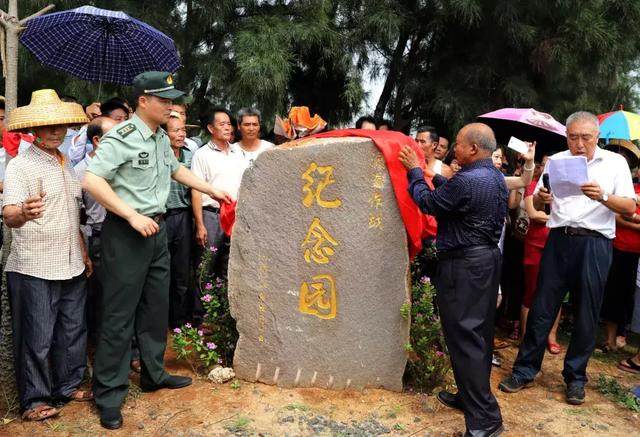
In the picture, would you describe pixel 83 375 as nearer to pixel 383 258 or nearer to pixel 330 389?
pixel 330 389

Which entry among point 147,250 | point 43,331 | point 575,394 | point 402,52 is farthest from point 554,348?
point 402,52

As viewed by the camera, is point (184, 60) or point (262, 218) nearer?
point (262, 218)

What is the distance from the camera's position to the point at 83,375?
3635mm

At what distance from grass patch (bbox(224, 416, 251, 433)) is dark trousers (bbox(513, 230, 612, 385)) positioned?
1905 mm

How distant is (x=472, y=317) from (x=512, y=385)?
41.4 inches

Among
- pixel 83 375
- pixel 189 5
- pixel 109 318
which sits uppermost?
pixel 189 5

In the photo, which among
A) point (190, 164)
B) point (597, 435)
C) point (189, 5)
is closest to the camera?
point (597, 435)

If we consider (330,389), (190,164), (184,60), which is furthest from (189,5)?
(330,389)

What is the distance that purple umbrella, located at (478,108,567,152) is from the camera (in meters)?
4.81

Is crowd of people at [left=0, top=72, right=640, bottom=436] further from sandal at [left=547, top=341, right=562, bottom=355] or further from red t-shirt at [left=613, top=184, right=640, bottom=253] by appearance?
red t-shirt at [left=613, top=184, right=640, bottom=253]

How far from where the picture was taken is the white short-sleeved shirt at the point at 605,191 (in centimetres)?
372

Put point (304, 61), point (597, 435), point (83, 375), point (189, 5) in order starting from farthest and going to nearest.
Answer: point (304, 61) < point (189, 5) < point (83, 375) < point (597, 435)

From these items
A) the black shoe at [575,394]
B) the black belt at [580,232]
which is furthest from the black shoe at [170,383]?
the black belt at [580,232]

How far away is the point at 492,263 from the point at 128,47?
361cm
